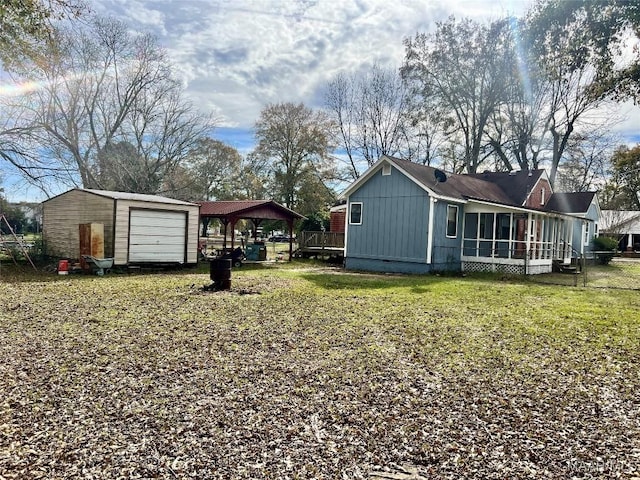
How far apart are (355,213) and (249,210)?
4556 millimetres

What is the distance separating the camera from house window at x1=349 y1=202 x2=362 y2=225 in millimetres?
18078

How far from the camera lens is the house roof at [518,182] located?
2139 cm

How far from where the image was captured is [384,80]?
32.5 meters

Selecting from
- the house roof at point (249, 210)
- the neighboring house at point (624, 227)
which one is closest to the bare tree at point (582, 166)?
the neighboring house at point (624, 227)

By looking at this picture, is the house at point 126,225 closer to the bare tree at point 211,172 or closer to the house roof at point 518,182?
the bare tree at point 211,172

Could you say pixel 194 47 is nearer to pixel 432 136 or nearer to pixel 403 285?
pixel 403 285

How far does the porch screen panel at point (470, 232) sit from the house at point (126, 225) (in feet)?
34.7

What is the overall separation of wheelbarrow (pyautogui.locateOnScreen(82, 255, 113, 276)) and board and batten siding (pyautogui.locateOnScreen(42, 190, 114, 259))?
0.54 m

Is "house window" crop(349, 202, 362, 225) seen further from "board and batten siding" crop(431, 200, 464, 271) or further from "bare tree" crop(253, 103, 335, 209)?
"bare tree" crop(253, 103, 335, 209)

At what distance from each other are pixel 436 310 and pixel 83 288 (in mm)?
8298

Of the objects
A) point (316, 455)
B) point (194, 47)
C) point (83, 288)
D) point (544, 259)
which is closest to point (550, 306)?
point (316, 455)

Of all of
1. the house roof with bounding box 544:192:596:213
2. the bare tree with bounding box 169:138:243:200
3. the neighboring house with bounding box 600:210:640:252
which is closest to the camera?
the house roof with bounding box 544:192:596:213

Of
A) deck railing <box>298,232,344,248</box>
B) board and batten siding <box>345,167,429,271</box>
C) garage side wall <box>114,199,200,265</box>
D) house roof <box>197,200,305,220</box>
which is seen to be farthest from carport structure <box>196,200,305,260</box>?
board and batten siding <box>345,167,429,271</box>

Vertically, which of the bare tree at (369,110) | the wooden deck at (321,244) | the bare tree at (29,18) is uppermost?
the bare tree at (369,110)
